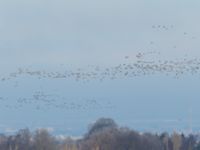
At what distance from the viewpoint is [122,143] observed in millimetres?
97000

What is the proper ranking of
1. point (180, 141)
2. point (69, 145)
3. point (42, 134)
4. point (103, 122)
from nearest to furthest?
point (69, 145) < point (42, 134) < point (180, 141) < point (103, 122)

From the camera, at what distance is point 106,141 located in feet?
314

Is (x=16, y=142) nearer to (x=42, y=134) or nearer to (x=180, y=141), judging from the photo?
(x=42, y=134)

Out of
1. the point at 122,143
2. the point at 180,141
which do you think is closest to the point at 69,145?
the point at 122,143

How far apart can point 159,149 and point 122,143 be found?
3.05 meters

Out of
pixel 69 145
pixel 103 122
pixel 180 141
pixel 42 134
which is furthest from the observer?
pixel 103 122

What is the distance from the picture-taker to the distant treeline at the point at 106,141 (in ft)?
305

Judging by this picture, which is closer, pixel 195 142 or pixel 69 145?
pixel 69 145

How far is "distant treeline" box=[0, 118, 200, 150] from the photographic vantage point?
9294 centimetres

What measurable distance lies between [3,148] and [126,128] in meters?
12.0

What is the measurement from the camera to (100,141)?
313ft

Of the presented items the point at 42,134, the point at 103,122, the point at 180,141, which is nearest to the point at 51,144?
the point at 42,134

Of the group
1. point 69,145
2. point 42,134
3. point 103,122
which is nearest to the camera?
point 69,145

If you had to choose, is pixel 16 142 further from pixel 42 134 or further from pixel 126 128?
pixel 126 128
